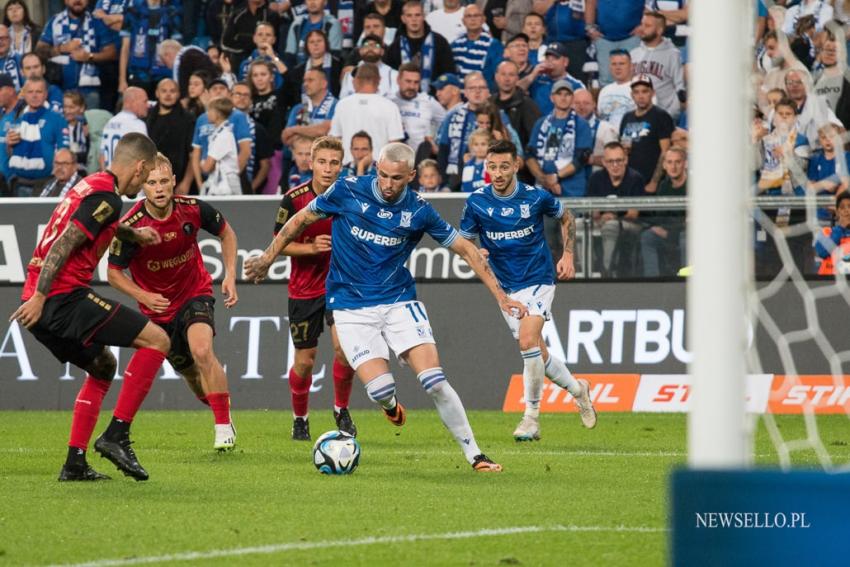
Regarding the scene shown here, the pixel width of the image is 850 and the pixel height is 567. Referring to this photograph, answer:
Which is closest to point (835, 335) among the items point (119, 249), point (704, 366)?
point (119, 249)

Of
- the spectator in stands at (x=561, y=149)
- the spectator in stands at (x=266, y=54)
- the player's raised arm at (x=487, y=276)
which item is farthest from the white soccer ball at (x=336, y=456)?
the spectator in stands at (x=266, y=54)

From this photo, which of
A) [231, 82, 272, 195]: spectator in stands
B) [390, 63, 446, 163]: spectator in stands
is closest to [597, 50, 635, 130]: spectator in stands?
[390, 63, 446, 163]: spectator in stands

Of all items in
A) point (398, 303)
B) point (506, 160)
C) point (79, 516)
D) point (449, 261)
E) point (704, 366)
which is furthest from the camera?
point (449, 261)

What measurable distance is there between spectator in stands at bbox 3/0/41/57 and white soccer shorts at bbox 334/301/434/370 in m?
11.8

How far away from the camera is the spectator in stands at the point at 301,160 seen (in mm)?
16188

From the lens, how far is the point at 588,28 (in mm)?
17625

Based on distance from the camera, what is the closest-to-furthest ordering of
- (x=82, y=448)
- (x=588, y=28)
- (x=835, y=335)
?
(x=82, y=448), (x=835, y=335), (x=588, y=28)

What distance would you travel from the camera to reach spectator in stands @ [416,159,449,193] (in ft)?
50.6

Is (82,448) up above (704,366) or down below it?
below

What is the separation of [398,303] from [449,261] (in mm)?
5637

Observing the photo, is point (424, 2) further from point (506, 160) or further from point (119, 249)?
point (119, 249)

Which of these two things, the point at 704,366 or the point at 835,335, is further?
the point at 835,335

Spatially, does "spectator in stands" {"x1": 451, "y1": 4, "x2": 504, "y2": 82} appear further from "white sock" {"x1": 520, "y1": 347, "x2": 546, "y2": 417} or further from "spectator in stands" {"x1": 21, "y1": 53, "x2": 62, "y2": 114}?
"white sock" {"x1": 520, "y1": 347, "x2": 546, "y2": 417}

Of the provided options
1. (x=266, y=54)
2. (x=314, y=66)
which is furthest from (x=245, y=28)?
(x=314, y=66)
